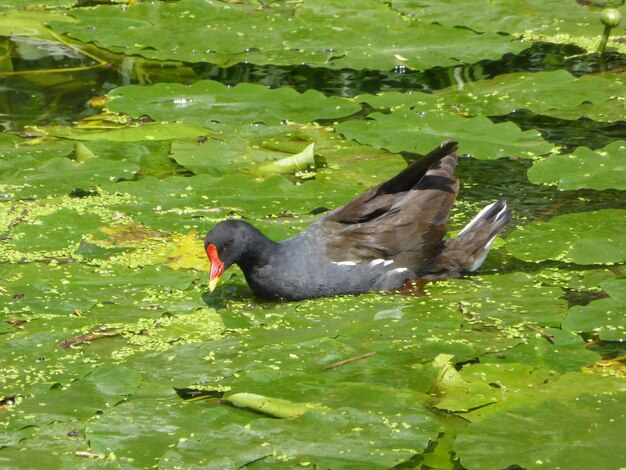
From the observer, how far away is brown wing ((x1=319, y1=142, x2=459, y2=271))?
4.95m

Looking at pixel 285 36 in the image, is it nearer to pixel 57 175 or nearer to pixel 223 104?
pixel 223 104

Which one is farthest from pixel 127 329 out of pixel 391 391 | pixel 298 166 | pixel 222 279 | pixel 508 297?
pixel 298 166

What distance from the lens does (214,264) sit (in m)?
4.71

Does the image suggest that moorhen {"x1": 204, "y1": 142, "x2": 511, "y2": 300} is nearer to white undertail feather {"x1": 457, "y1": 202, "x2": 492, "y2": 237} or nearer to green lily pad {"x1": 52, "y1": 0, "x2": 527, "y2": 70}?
white undertail feather {"x1": 457, "y1": 202, "x2": 492, "y2": 237}

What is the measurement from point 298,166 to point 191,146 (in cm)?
57

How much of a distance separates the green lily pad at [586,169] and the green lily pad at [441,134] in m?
0.24

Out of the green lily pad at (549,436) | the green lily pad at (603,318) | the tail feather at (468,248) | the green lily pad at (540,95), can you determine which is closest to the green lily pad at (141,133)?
the green lily pad at (540,95)

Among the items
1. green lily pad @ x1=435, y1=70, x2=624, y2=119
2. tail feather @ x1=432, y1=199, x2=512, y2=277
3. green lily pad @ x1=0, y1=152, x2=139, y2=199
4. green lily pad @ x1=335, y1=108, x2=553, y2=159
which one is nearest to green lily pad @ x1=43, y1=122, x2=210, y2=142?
green lily pad @ x1=0, y1=152, x2=139, y2=199

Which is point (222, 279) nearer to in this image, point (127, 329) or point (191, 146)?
point (127, 329)

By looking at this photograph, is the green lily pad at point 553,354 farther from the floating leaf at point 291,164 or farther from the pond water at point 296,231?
the floating leaf at point 291,164

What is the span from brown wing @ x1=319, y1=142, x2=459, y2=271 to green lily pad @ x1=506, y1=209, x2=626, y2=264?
1.15ft

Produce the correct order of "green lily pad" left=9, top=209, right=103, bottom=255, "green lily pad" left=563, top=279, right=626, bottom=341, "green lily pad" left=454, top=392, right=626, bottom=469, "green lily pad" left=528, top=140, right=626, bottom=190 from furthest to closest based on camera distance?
"green lily pad" left=528, top=140, right=626, bottom=190 < "green lily pad" left=9, top=209, right=103, bottom=255 < "green lily pad" left=563, top=279, right=626, bottom=341 < "green lily pad" left=454, top=392, right=626, bottom=469

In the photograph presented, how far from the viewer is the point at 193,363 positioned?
4082 millimetres

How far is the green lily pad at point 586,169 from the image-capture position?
18.1 ft
